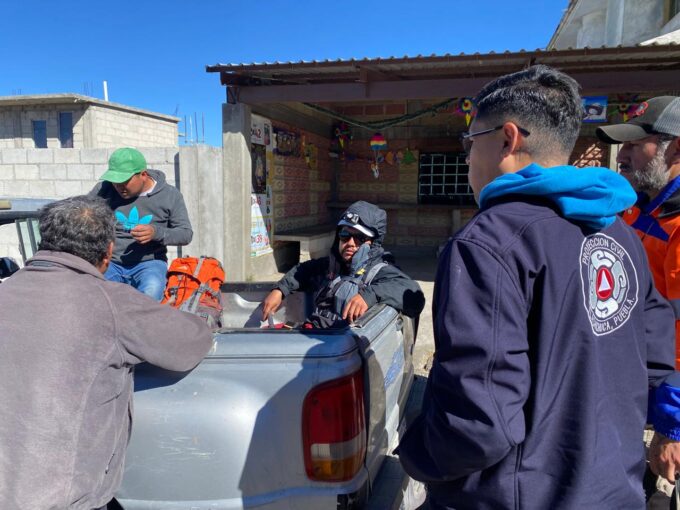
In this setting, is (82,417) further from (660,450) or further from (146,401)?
(660,450)

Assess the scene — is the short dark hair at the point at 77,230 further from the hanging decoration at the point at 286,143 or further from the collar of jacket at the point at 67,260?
the hanging decoration at the point at 286,143

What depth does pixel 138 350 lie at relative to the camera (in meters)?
1.58

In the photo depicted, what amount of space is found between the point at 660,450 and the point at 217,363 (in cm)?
150

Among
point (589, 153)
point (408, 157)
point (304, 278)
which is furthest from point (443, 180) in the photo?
point (304, 278)

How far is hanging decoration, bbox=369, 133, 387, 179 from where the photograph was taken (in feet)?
32.8

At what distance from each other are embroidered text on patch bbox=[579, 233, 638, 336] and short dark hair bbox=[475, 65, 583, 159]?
25 cm

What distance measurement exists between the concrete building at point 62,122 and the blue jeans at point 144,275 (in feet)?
54.9

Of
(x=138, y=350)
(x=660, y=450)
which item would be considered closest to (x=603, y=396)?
(x=660, y=450)

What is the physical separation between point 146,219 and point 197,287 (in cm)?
82

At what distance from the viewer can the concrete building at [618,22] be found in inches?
417

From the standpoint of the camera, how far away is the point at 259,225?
8109mm

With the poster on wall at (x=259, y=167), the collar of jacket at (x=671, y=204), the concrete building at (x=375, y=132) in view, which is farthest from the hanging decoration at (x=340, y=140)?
the collar of jacket at (x=671, y=204)

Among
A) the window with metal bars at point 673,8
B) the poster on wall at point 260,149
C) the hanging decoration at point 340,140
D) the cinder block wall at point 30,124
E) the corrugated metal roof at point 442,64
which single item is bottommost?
the poster on wall at point 260,149

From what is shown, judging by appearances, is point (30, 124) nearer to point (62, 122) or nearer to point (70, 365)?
point (62, 122)
